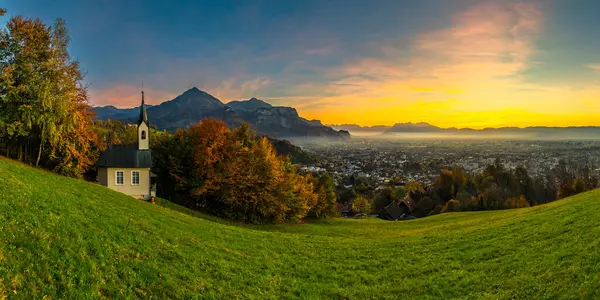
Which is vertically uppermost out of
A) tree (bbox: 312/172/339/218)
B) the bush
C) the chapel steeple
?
the chapel steeple

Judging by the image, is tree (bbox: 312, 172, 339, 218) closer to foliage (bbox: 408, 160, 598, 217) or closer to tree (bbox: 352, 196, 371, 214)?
foliage (bbox: 408, 160, 598, 217)

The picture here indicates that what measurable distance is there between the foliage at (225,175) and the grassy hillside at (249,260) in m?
18.3

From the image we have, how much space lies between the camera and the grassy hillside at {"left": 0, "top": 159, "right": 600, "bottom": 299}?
9.54m

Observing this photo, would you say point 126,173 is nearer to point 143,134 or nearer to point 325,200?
point 143,134

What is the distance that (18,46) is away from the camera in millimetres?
31953

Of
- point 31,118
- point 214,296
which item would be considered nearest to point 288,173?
point 31,118

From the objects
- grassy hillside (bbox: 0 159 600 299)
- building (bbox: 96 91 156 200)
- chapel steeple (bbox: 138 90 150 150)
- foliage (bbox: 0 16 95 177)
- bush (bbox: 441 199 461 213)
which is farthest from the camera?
bush (bbox: 441 199 461 213)

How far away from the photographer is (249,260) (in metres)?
16.2

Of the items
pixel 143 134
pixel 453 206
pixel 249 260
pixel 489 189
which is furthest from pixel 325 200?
pixel 489 189

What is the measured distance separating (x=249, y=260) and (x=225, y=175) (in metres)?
24.4

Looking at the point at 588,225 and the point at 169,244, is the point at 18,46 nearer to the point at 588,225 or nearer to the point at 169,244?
the point at 169,244

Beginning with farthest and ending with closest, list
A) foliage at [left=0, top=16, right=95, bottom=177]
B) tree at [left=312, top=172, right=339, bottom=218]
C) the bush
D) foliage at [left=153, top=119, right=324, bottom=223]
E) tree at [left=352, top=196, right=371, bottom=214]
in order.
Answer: tree at [left=352, top=196, right=371, bottom=214] → the bush → tree at [left=312, top=172, right=339, bottom=218] → foliage at [left=153, top=119, right=324, bottom=223] → foliage at [left=0, top=16, right=95, bottom=177]

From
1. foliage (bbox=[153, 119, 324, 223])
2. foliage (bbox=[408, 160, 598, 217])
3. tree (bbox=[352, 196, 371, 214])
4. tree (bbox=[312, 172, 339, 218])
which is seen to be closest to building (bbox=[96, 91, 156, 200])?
foliage (bbox=[153, 119, 324, 223])

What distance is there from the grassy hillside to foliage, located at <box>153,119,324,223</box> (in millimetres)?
18276
